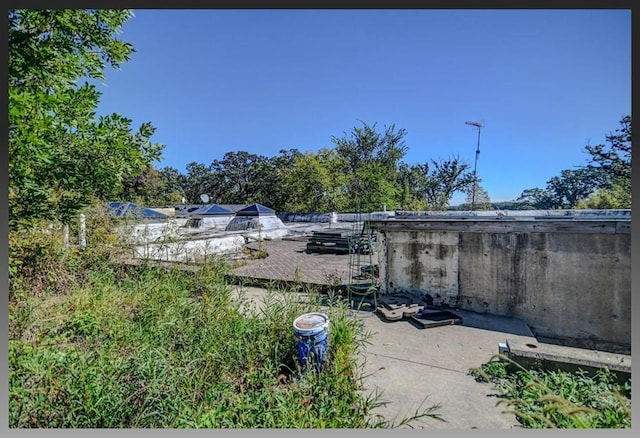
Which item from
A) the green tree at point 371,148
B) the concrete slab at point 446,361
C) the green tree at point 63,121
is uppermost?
the green tree at point 371,148

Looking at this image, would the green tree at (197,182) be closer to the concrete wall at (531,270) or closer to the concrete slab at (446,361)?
the concrete wall at (531,270)

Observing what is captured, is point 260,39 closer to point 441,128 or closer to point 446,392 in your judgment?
point 446,392

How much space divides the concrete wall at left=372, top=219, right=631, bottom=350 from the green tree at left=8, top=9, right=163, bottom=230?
371 centimetres

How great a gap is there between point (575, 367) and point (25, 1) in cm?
506

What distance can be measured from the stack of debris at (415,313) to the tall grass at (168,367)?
0.88m

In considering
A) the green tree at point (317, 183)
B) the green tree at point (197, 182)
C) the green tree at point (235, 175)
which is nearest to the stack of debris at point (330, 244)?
the green tree at point (317, 183)

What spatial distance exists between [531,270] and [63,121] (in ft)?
18.1

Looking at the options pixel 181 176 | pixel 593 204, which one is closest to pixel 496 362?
pixel 593 204

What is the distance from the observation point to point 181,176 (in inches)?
1494

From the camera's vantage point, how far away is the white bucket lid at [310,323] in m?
2.50

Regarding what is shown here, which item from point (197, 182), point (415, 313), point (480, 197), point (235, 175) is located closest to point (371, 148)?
point (480, 197)

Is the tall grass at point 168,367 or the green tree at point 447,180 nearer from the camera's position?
the tall grass at point 168,367

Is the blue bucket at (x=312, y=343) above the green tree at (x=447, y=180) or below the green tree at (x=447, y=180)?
below

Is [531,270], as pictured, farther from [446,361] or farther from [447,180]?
[447,180]
